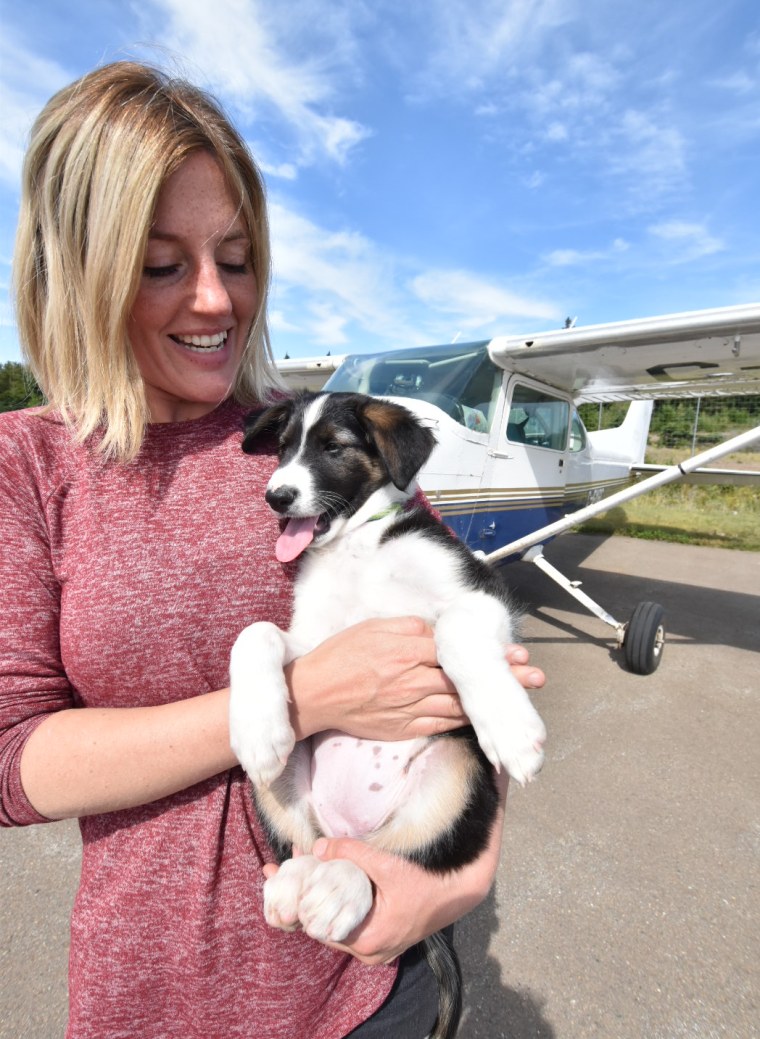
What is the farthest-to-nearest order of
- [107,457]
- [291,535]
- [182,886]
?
1. [291,535]
2. [107,457]
3. [182,886]

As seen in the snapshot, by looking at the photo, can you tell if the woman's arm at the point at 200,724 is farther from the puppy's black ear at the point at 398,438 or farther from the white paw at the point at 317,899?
the puppy's black ear at the point at 398,438

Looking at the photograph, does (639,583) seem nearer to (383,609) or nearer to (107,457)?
(383,609)

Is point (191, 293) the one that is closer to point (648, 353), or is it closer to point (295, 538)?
point (295, 538)

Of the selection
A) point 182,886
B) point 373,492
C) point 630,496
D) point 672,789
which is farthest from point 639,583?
point 182,886

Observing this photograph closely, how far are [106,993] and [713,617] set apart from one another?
10.5 metres

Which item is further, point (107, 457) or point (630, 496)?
point (630, 496)

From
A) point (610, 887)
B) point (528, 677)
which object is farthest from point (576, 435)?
point (528, 677)

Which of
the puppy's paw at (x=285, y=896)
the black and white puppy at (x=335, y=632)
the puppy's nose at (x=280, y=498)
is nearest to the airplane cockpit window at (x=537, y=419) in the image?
the black and white puppy at (x=335, y=632)

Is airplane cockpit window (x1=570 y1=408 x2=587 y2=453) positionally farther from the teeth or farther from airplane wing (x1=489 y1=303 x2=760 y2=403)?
the teeth

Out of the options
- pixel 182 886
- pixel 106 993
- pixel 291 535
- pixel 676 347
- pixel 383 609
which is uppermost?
pixel 676 347

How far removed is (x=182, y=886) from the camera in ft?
4.83

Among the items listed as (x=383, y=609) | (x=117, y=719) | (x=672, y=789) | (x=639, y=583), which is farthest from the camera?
(x=639, y=583)

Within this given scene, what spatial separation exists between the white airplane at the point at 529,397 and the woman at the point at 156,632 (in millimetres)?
4125

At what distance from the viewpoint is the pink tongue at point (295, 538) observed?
1837mm
